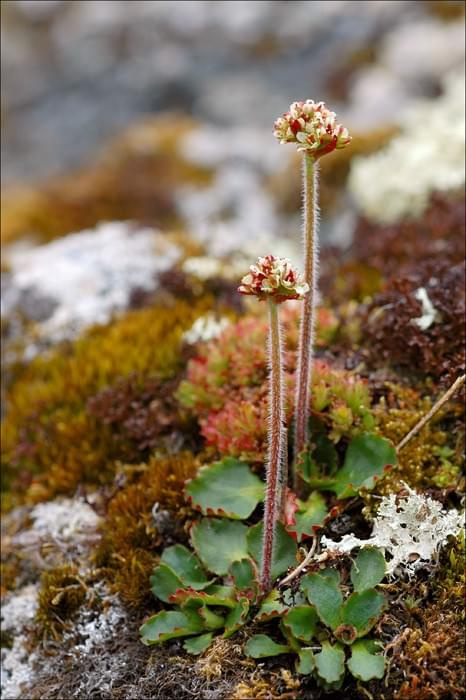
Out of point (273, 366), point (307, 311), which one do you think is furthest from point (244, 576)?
point (307, 311)

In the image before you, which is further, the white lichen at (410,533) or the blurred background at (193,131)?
the blurred background at (193,131)

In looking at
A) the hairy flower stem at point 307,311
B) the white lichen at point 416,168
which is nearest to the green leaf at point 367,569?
the hairy flower stem at point 307,311

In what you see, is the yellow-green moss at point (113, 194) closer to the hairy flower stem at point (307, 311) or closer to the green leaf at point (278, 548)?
the hairy flower stem at point (307, 311)

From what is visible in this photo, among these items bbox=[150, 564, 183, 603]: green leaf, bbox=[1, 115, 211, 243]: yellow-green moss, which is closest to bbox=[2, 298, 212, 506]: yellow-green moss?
bbox=[150, 564, 183, 603]: green leaf

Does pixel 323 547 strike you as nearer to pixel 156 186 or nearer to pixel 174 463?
pixel 174 463

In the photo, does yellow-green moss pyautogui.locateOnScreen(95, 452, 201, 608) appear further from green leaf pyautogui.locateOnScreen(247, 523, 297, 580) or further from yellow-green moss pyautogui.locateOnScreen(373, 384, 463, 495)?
yellow-green moss pyautogui.locateOnScreen(373, 384, 463, 495)

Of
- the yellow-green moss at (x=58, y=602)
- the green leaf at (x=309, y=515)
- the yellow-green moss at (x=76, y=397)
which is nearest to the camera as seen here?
the green leaf at (x=309, y=515)

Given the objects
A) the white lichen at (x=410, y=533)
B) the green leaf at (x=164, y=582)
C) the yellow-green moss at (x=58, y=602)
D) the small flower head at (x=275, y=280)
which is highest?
the small flower head at (x=275, y=280)

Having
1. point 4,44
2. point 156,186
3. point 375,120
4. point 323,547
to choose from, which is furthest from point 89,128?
point 323,547
